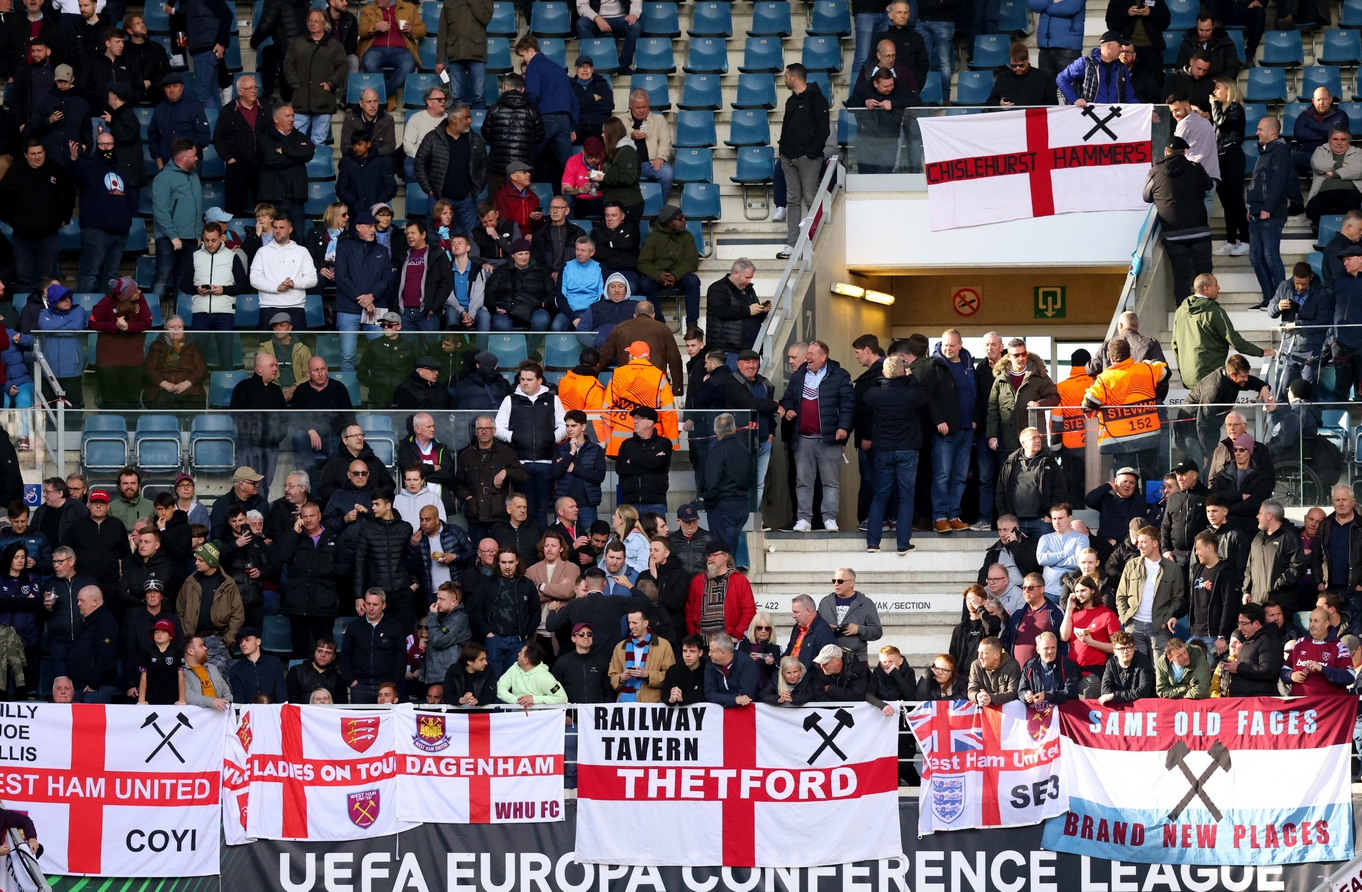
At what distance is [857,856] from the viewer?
47.1 feet

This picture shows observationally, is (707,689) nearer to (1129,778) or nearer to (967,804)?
(967,804)

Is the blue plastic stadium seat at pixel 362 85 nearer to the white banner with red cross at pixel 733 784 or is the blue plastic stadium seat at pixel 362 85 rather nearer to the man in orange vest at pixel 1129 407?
the man in orange vest at pixel 1129 407

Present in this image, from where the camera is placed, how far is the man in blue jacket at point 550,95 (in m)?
22.1

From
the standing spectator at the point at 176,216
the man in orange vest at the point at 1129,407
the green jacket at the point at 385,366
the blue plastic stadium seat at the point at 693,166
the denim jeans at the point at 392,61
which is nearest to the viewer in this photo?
the man in orange vest at the point at 1129,407

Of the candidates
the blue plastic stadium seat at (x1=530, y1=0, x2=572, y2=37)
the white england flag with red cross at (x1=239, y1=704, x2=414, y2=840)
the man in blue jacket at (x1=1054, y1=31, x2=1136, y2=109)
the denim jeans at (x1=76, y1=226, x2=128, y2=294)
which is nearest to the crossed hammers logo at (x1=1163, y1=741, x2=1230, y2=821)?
the white england flag with red cross at (x1=239, y1=704, x2=414, y2=840)

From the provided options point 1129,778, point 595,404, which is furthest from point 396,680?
point 1129,778

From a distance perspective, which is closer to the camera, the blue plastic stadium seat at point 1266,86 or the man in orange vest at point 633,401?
the man in orange vest at point 633,401

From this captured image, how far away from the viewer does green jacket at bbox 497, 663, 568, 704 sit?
597 inches

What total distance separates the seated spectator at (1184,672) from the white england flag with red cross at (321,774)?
195 inches

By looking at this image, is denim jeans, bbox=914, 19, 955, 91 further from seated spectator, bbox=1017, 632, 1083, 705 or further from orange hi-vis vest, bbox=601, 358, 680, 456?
seated spectator, bbox=1017, 632, 1083, 705

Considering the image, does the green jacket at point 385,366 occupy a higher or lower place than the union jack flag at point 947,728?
higher

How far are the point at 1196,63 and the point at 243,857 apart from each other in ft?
41.0

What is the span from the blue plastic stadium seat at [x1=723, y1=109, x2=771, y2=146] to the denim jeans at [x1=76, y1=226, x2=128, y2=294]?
6.11 meters

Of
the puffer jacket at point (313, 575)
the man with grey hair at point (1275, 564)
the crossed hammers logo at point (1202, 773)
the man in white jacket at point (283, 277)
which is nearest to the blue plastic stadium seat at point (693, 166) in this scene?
the man in white jacket at point (283, 277)
